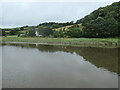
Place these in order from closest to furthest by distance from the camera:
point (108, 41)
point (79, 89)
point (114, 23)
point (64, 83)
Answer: point (79, 89)
point (64, 83)
point (108, 41)
point (114, 23)

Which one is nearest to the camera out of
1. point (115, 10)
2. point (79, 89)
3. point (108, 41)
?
point (79, 89)

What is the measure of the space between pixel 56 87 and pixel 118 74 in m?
4.62

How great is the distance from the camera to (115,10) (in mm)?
45906

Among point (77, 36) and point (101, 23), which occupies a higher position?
point (101, 23)

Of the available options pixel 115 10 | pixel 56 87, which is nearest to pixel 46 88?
pixel 56 87

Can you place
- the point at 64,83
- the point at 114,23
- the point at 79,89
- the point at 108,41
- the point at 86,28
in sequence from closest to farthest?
the point at 79,89 → the point at 64,83 → the point at 108,41 → the point at 114,23 → the point at 86,28

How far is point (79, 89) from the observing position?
277 inches

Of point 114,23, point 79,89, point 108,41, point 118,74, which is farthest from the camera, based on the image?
point 114,23

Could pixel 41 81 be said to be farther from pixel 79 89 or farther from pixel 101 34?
pixel 101 34

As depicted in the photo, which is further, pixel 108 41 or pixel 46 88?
pixel 108 41

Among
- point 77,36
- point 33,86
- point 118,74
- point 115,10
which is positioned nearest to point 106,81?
point 118,74

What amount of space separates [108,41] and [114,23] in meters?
8.04

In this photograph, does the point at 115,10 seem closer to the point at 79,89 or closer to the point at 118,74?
the point at 118,74

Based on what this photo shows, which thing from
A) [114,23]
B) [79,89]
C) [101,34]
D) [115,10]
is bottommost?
[79,89]
